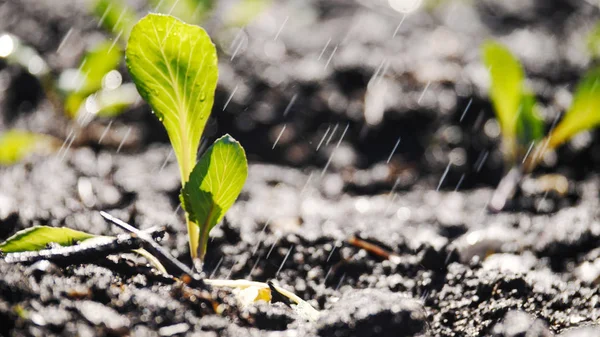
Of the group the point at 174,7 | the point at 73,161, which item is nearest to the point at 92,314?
the point at 73,161

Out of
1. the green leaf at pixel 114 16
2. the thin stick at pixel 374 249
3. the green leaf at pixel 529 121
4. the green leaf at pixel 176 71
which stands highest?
the green leaf at pixel 176 71

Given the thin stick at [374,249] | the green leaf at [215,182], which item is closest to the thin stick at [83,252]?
the green leaf at [215,182]

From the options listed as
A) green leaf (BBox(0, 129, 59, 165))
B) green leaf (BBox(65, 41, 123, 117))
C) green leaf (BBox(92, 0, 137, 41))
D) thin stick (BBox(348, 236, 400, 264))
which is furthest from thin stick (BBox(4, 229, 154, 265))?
green leaf (BBox(92, 0, 137, 41))

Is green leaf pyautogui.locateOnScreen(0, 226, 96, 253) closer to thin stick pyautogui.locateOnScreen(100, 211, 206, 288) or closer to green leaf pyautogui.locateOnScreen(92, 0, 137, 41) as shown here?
thin stick pyautogui.locateOnScreen(100, 211, 206, 288)

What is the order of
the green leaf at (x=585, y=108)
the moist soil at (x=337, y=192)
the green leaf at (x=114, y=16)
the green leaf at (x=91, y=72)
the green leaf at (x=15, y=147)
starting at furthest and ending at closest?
the green leaf at (x=114, y=16), the green leaf at (x=91, y=72), the green leaf at (x=15, y=147), the green leaf at (x=585, y=108), the moist soil at (x=337, y=192)

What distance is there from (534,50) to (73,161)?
2005 mm

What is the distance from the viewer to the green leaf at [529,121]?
4.95ft

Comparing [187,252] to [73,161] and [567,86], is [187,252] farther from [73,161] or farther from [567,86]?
[567,86]

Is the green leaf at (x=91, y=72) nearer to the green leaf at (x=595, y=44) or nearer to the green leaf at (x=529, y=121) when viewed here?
the green leaf at (x=529, y=121)

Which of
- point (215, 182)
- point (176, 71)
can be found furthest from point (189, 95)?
point (215, 182)

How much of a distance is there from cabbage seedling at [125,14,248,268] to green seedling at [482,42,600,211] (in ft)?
3.08

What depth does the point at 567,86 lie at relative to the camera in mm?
2000

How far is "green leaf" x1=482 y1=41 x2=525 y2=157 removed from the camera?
1463mm

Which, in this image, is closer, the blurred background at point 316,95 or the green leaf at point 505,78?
the green leaf at point 505,78
